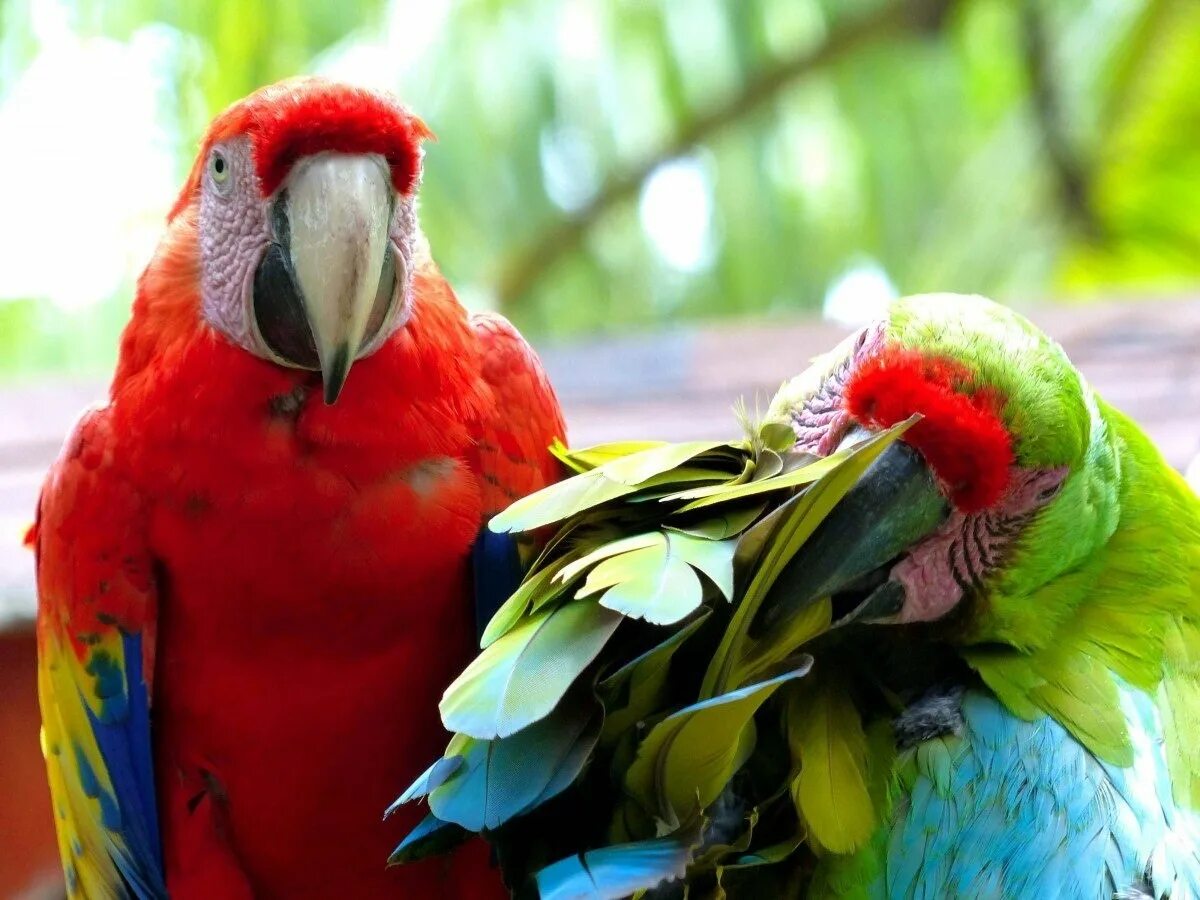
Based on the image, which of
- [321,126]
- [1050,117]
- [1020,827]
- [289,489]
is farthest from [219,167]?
[1050,117]

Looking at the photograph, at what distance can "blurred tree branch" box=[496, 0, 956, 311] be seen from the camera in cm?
434

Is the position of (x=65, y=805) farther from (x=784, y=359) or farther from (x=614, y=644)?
(x=784, y=359)

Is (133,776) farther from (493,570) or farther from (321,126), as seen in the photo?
(321,126)

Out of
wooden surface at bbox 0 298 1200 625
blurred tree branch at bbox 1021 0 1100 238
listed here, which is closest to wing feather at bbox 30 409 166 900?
wooden surface at bbox 0 298 1200 625

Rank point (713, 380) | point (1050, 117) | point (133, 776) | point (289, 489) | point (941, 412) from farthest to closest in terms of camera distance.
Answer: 1. point (1050, 117)
2. point (713, 380)
3. point (133, 776)
4. point (289, 489)
5. point (941, 412)

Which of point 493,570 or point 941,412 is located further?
point 493,570

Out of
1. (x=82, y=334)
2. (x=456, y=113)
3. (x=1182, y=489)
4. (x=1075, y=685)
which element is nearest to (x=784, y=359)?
(x=1182, y=489)

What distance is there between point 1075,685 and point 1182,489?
0.95 ft

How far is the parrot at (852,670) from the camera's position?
91 centimetres

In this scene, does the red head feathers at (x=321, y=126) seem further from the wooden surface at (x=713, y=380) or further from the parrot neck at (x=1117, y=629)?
the wooden surface at (x=713, y=380)

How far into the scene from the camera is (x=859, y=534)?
952 millimetres

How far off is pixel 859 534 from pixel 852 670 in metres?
0.20

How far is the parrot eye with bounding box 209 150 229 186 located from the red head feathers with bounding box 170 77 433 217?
0.03 m

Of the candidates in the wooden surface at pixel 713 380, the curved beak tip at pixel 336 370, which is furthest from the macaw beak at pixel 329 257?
the wooden surface at pixel 713 380
